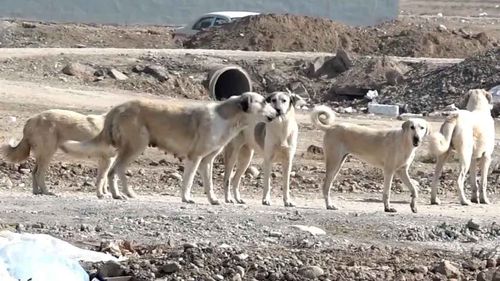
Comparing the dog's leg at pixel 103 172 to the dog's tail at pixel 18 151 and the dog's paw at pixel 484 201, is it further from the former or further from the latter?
the dog's paw at pixel 484 201

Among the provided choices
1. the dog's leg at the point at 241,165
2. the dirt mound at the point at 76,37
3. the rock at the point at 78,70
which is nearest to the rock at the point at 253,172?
the dog's leg at the point at 241,165

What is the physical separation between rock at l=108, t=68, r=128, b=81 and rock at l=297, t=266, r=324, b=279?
21118mm

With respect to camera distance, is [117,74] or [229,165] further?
[117,74]

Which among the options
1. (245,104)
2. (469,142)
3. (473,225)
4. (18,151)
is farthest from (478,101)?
(18,151)

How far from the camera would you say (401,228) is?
1462 cm

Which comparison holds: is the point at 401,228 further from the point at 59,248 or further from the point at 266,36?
the point at 266,36

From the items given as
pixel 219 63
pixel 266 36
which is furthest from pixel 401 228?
pixel 266 36

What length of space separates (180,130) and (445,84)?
50.8 feet

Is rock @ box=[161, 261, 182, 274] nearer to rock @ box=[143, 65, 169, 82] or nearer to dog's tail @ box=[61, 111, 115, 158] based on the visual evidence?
dog's tail @ box=[61, 111, 115, 158]

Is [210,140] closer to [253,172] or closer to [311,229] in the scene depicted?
[311,229]

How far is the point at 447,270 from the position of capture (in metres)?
Answer: 11.6

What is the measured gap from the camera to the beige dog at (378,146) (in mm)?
17062

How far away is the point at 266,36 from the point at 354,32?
407 cm

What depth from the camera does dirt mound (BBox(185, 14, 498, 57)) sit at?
41781 mm
